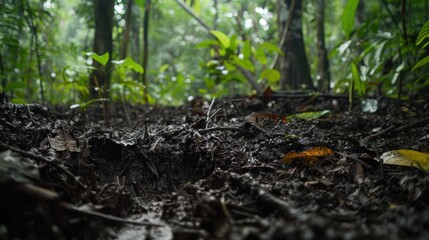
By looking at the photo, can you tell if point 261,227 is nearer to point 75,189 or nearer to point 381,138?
point 75,189

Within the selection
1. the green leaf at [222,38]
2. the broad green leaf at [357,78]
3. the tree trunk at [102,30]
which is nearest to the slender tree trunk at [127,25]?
the tree trunk at [102,30]

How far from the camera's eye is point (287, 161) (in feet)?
5.21

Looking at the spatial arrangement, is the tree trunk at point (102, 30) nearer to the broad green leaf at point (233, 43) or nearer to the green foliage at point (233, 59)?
the green foliage at point (233, 59)

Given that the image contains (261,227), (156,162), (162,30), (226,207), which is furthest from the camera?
(162,30)

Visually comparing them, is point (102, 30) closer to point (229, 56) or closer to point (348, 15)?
point (229, 56)

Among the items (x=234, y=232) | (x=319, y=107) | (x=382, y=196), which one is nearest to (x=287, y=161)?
(x=382, y=196)

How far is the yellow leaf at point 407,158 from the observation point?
1.41 meters

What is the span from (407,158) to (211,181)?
894 mm

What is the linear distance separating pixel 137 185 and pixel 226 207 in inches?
25.5

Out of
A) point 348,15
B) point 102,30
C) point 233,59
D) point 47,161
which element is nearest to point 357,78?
point 348,15

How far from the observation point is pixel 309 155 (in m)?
1.57

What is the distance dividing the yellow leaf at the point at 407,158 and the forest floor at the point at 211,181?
0.10ft

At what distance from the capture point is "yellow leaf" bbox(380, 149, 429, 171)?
1405 millimetres

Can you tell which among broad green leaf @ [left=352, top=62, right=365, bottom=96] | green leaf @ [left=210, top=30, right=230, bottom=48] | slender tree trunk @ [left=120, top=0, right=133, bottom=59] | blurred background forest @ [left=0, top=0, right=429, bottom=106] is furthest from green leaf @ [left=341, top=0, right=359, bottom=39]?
slender tree trunk @ [left=120, top=0, right=133, bottom=59]
